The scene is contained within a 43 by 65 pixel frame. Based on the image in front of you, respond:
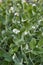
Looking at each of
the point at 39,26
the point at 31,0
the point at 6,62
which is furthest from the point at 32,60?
the point at 31,0

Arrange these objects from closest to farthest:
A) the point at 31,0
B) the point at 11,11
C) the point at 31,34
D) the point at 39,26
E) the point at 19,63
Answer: the point at 19,63
the point at 31,34
the point at 39,26
the point at 11,11
the point at 31,0

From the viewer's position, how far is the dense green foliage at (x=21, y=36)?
1251 mm

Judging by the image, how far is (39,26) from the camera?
5.00 feet

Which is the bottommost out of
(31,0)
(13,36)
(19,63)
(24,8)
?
(19,63)

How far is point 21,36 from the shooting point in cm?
131

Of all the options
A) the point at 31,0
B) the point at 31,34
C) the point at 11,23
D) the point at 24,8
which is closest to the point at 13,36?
the point at 31,34

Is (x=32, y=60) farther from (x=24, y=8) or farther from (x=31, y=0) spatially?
(x=31, y=0)

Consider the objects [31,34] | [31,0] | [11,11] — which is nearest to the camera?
[31,34]

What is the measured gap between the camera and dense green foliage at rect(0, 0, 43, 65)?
1251mm

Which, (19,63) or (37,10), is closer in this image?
(19,63)

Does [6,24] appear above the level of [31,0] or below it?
below

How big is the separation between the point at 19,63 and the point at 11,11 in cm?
54

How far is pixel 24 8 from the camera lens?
5.32ft

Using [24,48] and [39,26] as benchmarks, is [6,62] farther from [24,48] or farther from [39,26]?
[39,26]
